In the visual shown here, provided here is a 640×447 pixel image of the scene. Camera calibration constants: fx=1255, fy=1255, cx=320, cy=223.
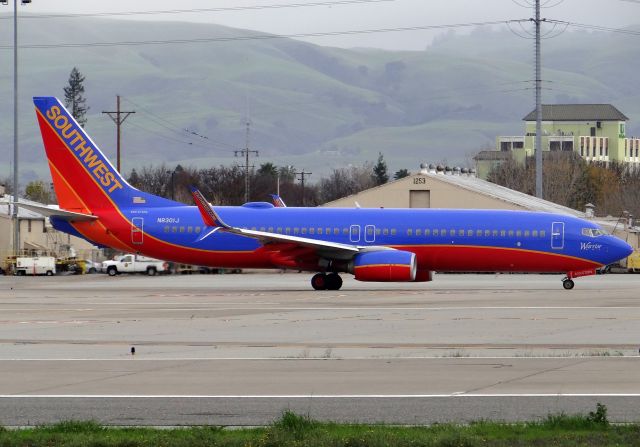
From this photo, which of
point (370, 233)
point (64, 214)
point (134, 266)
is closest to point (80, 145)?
point (64, 214)

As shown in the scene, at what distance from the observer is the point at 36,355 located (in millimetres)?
Answer: 23516

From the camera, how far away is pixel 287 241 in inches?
1871

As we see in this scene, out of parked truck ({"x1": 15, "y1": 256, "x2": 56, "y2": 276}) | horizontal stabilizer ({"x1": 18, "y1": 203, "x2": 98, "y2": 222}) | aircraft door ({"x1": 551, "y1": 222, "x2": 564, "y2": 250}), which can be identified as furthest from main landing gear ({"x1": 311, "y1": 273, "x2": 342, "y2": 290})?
parked truck ({"x1": 15, "y1": 256, "x2": 56, "y2": 276})

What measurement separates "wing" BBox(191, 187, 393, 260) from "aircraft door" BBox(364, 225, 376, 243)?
1.72ft

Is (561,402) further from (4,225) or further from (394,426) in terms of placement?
(4,225)

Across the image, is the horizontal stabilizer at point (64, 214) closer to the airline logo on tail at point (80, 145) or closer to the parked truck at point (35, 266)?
the airline logo on tail at point (80, 145)

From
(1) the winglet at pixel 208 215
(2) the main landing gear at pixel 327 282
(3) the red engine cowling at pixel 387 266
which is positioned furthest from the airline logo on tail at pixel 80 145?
(3) the red engine cowling at pixel 387 266

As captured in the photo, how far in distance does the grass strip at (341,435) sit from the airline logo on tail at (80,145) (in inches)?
1424

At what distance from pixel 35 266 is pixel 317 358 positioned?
1987 inches

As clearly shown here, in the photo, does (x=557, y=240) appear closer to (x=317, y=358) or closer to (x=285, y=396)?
(x=317, y=358)

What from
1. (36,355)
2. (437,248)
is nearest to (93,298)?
(437,248)

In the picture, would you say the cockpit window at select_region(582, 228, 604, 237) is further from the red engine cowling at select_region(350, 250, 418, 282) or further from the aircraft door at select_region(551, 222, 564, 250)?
the red engine cowling at select_region(350, 250, 418, 282)

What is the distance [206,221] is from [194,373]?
2654 cm

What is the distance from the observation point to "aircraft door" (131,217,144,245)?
50031 millimetres
